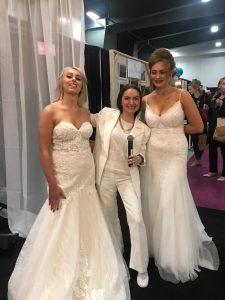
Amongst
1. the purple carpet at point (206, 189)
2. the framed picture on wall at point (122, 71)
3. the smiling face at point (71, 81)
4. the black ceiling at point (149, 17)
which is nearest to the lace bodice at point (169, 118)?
the smiling face at point (71, 81)

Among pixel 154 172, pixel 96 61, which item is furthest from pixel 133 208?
pixel 96 61

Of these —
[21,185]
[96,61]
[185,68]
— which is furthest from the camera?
[185,68]

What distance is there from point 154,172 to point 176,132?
0.35 metres

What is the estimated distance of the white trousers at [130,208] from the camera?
6.31 feet

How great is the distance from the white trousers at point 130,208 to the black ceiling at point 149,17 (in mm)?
4634

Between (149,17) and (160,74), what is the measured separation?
5.34 meters

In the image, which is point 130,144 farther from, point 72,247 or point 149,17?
point 149,17

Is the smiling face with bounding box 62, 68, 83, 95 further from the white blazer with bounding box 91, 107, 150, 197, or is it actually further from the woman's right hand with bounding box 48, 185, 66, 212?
the woman's right hand with bounding box 48, 185, 66, 212

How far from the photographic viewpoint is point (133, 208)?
1.94 m

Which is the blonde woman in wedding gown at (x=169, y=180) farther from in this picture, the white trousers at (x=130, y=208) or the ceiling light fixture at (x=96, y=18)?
the ceiling light fixture at (x=96, y=18)

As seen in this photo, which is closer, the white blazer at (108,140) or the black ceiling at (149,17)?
the white blazer at (108,140)

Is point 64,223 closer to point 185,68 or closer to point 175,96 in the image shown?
point 175,96

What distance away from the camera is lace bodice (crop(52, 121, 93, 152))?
177 cm

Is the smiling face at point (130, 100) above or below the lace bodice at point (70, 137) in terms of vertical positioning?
above
